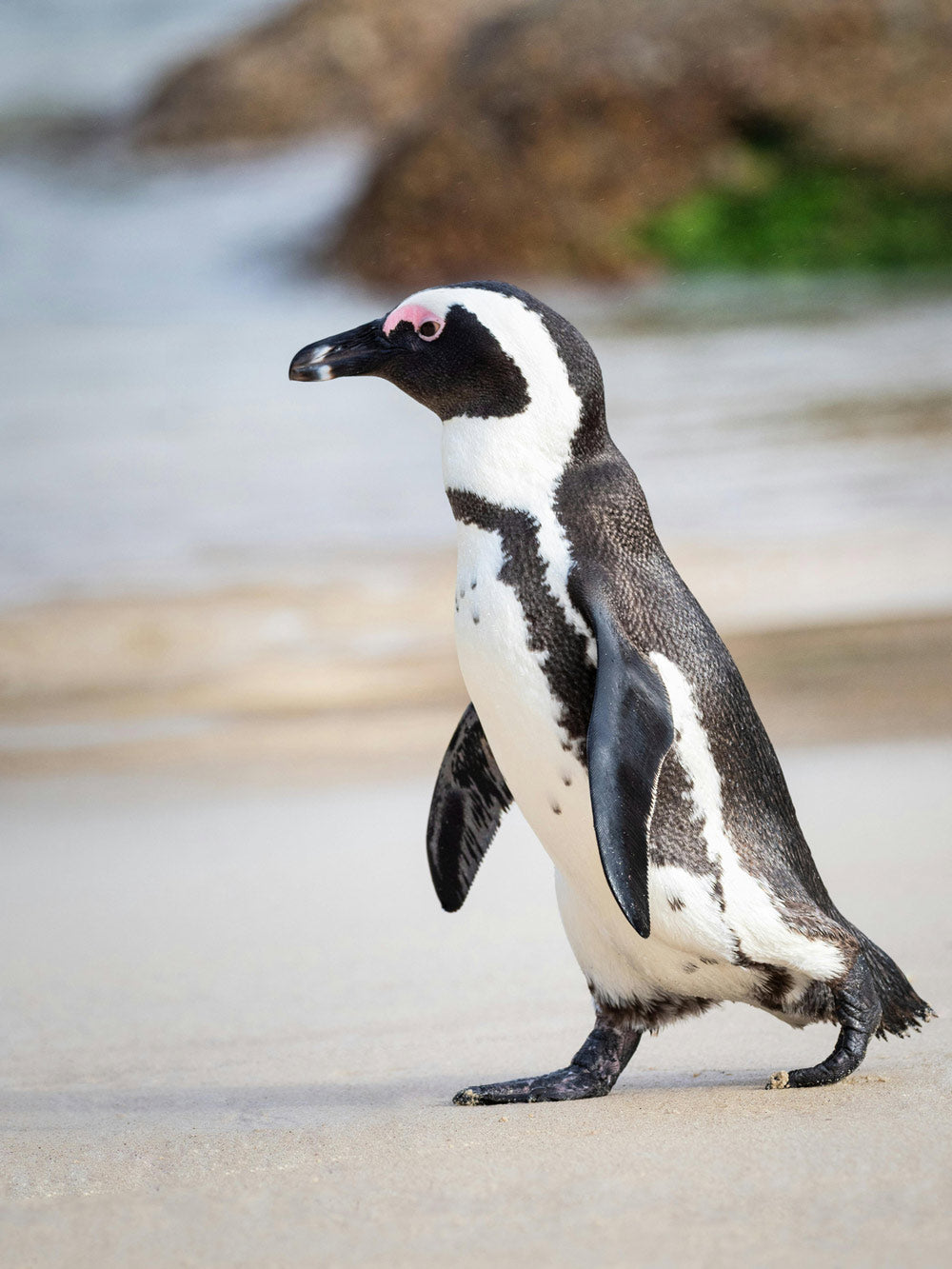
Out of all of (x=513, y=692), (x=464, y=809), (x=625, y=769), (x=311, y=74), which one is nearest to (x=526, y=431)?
(x=513, y=692)

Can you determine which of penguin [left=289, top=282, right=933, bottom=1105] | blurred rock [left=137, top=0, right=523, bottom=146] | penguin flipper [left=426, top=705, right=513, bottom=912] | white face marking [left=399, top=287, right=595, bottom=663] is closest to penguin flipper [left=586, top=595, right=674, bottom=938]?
penguin [left=289, top=282, right=933, bottom=1105]

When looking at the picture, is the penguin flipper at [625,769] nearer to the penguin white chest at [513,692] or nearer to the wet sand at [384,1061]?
the penguin white chest at [513,692]

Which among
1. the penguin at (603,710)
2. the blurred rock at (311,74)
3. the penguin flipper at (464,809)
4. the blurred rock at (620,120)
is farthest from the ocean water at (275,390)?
the penguin at (603,710)

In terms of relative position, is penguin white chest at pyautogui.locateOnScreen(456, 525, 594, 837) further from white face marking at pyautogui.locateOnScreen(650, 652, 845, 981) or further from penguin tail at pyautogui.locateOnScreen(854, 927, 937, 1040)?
penguin tail at pyautogui.locateOnScreen(854, 927, 937, 1040)

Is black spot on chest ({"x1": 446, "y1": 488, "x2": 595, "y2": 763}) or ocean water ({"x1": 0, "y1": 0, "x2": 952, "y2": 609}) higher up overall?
ocean water ({"x1": 0, "y1": 0, "x2": 952, "y2": 609})

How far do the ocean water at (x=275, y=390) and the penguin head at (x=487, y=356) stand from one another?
373cm

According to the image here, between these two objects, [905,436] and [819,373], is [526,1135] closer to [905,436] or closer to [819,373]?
[905,436]

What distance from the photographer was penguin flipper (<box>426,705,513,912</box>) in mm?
2211

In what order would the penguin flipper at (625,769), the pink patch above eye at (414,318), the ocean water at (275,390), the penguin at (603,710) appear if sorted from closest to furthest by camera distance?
the penguin flipper at (625,769) < the penguin at (603,710) < the pink patch above eye at (414,318) < the ocean water at (275,390)

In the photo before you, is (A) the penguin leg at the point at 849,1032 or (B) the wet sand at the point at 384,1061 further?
(A) the penguin leg at the point at 849,1032

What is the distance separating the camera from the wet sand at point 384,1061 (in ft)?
4.75

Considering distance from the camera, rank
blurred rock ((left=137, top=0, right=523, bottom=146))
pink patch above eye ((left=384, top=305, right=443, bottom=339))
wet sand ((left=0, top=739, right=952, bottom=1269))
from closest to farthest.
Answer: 1. wet sand ((left=0, top=739, right=952, bottom=1269))
2. pink patch above eye ((left=384, top=305, right=443, bottom=339))
3. blurred rock ((left=137, top=0, right=523, bottom=146))

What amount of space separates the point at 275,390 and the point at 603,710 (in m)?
9.13

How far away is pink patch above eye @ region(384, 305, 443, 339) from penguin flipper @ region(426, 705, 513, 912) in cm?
54
